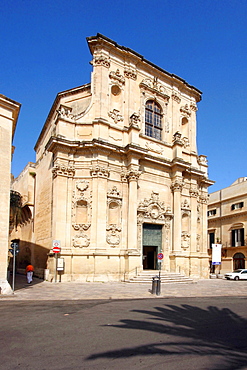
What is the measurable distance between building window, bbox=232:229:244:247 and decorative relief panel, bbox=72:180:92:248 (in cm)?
2699

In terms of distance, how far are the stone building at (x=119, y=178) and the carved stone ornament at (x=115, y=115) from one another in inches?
3.6

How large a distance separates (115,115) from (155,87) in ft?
18.0

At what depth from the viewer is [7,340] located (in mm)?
6598

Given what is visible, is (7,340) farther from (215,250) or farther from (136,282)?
(215,250)

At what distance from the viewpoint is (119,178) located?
23672mm

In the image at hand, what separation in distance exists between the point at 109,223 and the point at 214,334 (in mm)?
15630

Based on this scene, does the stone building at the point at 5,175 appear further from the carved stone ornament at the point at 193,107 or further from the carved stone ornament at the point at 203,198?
the carved stone ornament at the point at 203,198

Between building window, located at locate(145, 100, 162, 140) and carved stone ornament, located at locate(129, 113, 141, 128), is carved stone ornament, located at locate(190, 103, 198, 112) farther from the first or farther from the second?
carved stone ornament, located at locate(129, 113, 141, 128)

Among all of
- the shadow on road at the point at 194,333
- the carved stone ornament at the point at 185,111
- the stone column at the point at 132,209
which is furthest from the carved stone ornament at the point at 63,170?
the carved stone ornament at the point at 185,111

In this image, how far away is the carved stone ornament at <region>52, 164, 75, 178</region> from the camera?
21.7 metres

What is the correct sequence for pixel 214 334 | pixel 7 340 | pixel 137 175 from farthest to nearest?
1. pixel 137 175
2. pixel 214 334
3. pixel 7 340

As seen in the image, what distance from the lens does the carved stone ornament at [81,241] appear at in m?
21.4

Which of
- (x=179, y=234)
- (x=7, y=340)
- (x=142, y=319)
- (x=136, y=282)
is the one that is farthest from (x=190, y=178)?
(x=7, y=340)

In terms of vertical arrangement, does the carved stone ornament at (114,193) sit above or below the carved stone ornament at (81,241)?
above
